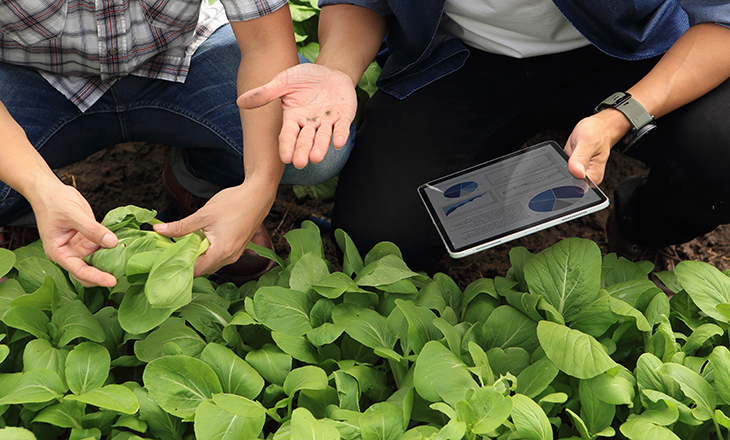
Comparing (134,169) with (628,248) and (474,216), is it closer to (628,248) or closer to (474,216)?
(474,216)

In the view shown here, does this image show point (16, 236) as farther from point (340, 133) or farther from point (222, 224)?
point (340, 133)

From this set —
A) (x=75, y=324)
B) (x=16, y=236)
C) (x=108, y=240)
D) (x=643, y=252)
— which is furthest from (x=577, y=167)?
(x=16, y=236)

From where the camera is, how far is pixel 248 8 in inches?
46.9

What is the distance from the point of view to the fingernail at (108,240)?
1.00m

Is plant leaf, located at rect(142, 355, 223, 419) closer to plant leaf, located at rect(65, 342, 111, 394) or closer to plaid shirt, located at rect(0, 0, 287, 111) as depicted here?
plant leaf, located at rect(65, 342, 111, 394)

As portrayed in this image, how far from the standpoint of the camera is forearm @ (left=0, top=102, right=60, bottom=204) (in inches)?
41.2

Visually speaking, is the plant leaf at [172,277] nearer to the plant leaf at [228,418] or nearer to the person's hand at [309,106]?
the plant leaf at [228,418]

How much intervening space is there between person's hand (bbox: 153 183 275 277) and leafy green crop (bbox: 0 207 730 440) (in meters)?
0.04

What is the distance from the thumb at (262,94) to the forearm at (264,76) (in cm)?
8

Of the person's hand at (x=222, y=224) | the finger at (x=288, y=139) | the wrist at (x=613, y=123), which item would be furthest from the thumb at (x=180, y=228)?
the wrist at (x=613, y=123)

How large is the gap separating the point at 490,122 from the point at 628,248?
593mm

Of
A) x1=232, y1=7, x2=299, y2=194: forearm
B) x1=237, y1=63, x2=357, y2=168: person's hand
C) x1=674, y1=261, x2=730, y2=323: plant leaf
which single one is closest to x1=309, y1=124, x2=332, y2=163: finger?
x1=237, y1=63, x2=357, y2=168: person's hand

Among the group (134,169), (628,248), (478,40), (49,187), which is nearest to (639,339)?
(628,248)

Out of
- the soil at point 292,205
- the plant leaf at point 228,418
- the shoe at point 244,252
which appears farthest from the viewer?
the soil at point 292,205
